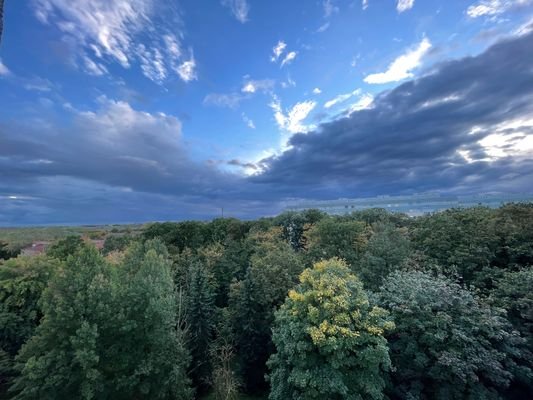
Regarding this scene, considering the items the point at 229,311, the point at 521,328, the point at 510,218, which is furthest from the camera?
the point at 229,311

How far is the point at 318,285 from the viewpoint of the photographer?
15.8 m

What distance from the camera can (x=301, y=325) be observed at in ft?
50.0

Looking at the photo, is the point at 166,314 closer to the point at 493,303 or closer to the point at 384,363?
the point at 384,363

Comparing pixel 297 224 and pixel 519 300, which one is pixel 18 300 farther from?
pixel 297 224

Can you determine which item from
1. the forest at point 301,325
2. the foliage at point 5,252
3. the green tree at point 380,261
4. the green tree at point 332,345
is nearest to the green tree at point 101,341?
the forest at point 301,325

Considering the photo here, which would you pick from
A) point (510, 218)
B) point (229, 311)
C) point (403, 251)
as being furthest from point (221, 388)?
point (510, 218)

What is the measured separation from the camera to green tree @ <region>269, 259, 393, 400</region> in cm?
1382

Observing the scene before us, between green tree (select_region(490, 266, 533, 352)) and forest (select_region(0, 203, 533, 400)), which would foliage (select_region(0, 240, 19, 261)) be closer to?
forest (select_region(0, 203, 533, 400))

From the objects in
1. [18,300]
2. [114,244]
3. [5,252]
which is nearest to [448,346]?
[18,300]

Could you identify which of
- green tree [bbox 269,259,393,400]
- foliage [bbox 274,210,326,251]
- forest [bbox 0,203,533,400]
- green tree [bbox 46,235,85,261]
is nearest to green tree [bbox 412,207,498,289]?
forest [bbox 0,203,533,400]

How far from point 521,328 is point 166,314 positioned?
21.4 meters

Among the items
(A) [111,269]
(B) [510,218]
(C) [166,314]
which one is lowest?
(C) [166,314]

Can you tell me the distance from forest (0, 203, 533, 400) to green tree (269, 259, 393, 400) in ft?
0.22

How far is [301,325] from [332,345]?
2079 mm
